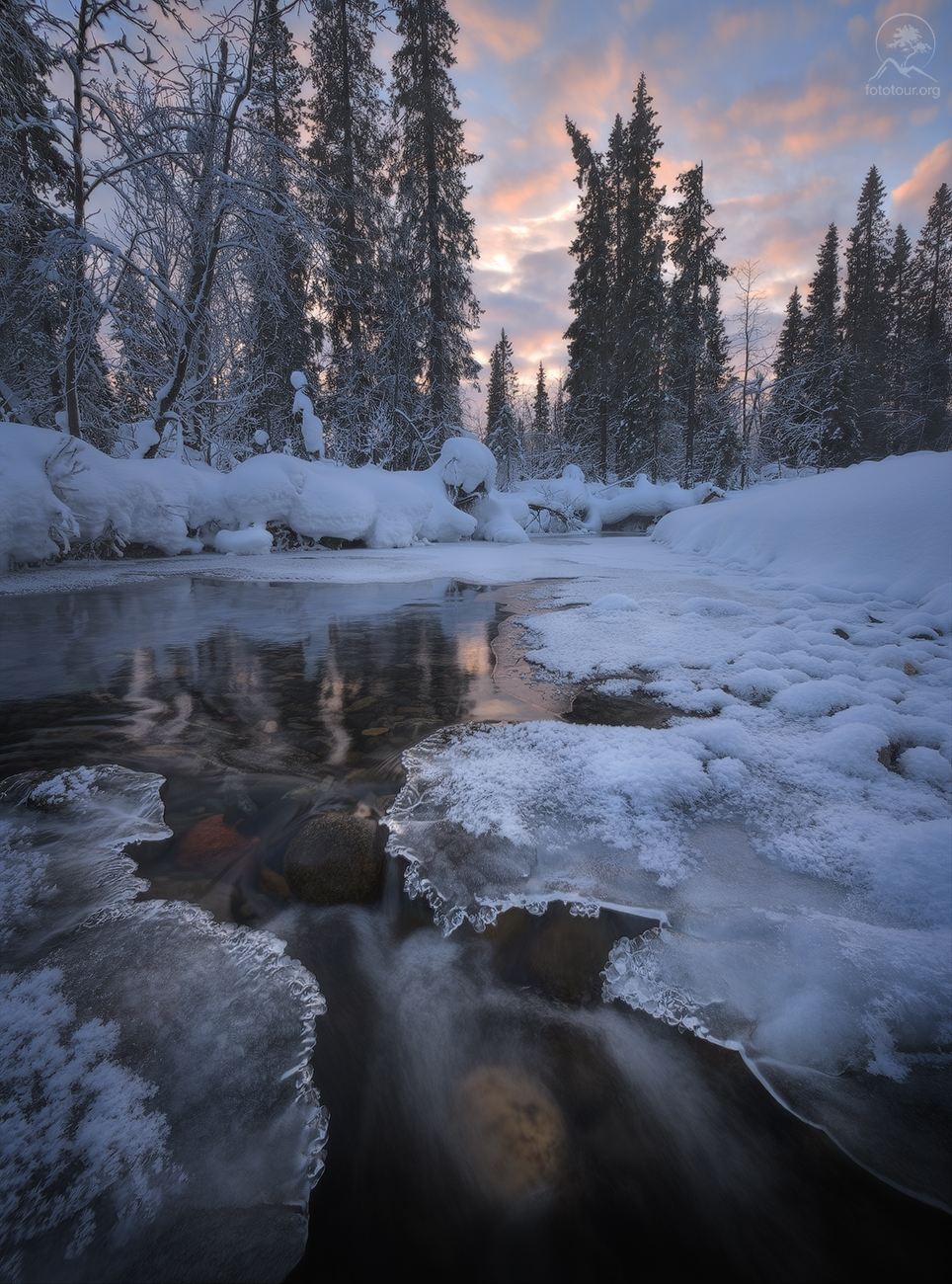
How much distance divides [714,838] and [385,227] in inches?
675

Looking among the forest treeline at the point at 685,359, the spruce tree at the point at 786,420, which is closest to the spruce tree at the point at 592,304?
the forest treeline at the point at 685,359

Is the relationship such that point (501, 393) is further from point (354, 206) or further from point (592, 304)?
point (354, 206)

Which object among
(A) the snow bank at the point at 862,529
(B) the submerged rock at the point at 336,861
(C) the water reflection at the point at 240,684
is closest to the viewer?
(B) the submerged rock at the point at 336,861

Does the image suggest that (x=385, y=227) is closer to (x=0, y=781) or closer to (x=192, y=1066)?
(x=0, y=781)

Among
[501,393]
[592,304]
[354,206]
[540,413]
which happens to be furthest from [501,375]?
[354,206]

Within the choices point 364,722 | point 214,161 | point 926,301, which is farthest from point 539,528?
point 926,301

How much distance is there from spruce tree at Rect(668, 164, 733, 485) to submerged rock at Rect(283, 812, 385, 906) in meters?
20.4

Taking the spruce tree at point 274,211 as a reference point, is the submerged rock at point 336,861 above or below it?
below

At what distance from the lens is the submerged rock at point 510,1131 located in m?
0.81

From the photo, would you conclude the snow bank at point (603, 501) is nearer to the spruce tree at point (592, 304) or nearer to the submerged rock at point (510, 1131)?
the spruce tree at point (592, 304)

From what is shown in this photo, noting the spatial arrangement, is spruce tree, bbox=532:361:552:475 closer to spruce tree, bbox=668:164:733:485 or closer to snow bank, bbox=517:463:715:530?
spruce tree, bbox=668:164:733:485

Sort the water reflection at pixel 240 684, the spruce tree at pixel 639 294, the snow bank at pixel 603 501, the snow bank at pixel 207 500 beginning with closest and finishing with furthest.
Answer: the water reflection at pixel 240 684
the snow bank at pixel 207 500
the snow bank at pixel 603 501
the spruce tree at pixel 639 294

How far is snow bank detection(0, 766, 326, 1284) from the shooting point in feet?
2.34

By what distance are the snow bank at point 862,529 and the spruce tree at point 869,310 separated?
23863 mm
